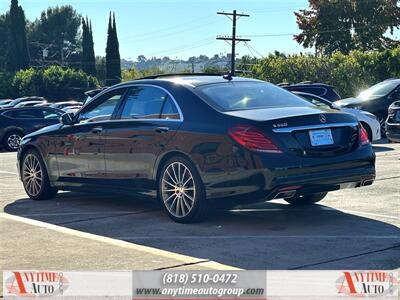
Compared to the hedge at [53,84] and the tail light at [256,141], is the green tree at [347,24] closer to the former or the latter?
the hedge at [53,84]

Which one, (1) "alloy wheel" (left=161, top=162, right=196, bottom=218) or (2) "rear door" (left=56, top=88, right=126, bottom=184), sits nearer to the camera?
(1) "alloy wheel" (left=161, top=162, right=196, bottom=218)

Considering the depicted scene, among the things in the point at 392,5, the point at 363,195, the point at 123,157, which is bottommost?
the point at 363,195

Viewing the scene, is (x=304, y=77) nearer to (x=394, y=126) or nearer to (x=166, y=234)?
(x=394, y=126)

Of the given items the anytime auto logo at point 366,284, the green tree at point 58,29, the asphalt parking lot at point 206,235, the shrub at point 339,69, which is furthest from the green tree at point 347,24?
the green tree at point 58,29

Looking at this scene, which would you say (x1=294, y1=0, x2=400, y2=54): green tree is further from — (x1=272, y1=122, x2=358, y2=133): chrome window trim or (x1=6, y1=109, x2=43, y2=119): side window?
(x1=272, y1=122, x2=358, y2=133): chrome window trim

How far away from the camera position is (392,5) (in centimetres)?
5441

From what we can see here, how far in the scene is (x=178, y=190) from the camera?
726 cm

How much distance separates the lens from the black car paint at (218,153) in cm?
673

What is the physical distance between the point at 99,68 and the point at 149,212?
92.1 metres

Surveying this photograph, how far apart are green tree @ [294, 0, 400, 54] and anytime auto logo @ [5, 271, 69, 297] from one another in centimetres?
5218

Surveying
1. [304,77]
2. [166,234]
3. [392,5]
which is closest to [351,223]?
[166,234]

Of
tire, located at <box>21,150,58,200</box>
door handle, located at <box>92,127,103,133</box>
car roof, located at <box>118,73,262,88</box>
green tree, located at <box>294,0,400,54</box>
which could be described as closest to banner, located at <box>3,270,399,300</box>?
car roof, located at <box>118,73,262,88</box>

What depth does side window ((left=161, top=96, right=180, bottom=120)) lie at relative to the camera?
7.50 metres

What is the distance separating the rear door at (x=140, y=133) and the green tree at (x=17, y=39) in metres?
69.2
